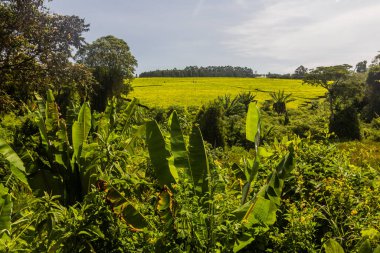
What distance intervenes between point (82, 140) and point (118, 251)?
6.88 ft

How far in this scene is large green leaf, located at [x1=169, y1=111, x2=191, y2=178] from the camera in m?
3.74

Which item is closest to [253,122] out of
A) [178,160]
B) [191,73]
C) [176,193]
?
[178,160]

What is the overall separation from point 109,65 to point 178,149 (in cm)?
2880

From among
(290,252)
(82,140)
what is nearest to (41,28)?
(82,140)

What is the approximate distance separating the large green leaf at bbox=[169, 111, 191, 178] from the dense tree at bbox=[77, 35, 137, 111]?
1037 inches

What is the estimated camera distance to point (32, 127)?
6176 millimetres

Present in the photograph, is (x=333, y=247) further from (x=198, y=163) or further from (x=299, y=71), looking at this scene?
(x=299, y=71)

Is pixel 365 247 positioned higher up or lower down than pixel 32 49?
lower down

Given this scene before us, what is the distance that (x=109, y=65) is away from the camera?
1223 inches

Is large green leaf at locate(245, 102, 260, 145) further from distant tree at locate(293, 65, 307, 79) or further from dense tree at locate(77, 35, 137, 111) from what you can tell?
distant tree at locate(293, 65, 307, 79)

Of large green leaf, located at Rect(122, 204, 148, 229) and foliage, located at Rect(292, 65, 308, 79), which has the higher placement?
foliage, located at Rect(292, 65, 308, 79)

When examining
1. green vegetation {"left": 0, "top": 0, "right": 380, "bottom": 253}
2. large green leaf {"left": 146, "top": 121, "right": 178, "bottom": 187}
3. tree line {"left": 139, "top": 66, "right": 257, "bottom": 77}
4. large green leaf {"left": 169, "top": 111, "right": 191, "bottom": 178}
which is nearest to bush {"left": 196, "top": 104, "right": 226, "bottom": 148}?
green vegetation {"left": 0, "top": 0, "right": 380, "bottom": 253}

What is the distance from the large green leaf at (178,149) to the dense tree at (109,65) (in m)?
26.3

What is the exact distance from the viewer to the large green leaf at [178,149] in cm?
374
